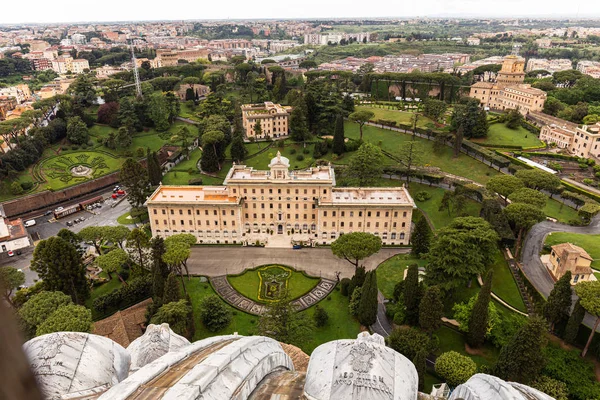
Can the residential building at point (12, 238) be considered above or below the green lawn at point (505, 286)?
below

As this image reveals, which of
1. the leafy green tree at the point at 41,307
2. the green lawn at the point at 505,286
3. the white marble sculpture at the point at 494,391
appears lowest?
the green lawn at the point at 505,286

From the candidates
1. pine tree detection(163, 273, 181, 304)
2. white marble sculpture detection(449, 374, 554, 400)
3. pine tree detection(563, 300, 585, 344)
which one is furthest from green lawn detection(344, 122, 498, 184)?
white marble sculpture detection(449, 374, 554, 400)

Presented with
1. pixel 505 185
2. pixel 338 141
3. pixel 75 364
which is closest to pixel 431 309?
pixel 505 185

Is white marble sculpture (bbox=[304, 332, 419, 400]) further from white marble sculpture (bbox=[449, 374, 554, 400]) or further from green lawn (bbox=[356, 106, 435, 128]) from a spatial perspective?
green lawn (bbox=[356, 106, 435, 128])

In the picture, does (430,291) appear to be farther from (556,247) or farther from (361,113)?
(361,113)

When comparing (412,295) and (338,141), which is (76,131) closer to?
(338,141)

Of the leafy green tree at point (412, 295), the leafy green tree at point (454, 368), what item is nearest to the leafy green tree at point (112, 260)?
the leafy green tree at point (412, 295)

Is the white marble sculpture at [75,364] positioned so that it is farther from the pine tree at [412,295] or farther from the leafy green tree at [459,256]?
the leafy green tree at [459,256]
